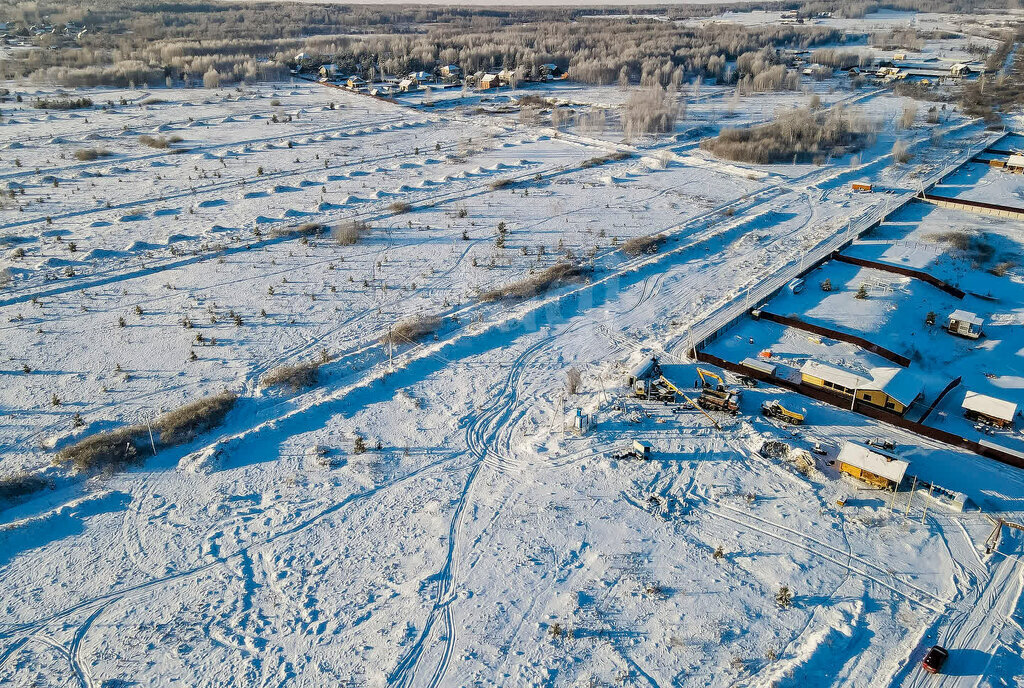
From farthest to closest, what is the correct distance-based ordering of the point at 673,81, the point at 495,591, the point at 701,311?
the point at 673,81
the point at 701,311
the point at 495,591

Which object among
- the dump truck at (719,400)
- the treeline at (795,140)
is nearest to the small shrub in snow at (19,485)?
the dump truck at (719,400)

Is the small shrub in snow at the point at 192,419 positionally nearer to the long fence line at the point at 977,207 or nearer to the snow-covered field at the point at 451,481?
the snow-covered field at the point at 451,481

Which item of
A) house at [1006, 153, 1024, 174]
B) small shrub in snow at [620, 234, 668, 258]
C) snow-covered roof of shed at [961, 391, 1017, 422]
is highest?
house at [1006, 153, 1024, 174]

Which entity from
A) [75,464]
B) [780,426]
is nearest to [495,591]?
[780,426]

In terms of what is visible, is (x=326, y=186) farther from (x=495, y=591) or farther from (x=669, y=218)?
(x=495, y=591)

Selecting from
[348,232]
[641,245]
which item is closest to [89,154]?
[348,232]

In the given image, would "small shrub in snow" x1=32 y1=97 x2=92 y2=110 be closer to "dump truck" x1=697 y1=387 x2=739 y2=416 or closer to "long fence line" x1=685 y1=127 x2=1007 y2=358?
"long fence line" x1=685 y1=127 x2=1007 y2=358

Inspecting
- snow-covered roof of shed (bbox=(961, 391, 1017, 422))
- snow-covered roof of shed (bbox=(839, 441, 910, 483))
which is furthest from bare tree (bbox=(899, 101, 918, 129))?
snow-covered roof of shed (bbox=(839, 441, 910, 483))
